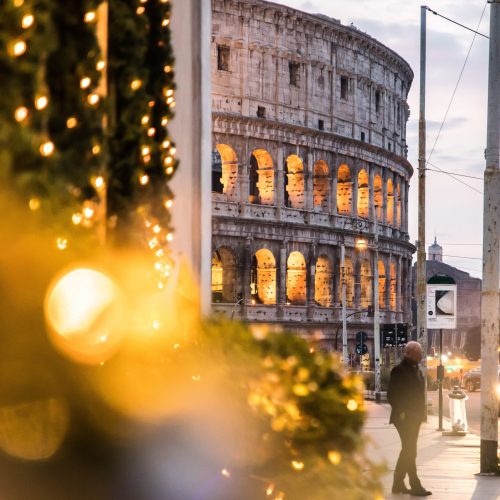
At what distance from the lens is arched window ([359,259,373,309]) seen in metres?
68.6

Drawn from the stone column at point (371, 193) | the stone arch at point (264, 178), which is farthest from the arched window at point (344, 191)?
the stone arch at point (264, 178)

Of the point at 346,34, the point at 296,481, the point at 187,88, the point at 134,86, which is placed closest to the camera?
the point at 296,481

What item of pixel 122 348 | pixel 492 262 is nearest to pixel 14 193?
pixel 122 348

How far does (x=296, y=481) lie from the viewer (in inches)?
189

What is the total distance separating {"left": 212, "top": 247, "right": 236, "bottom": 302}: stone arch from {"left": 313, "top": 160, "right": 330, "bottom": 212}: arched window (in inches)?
299

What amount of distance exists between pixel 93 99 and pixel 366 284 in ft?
210

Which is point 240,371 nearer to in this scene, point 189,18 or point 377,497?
point 377,497

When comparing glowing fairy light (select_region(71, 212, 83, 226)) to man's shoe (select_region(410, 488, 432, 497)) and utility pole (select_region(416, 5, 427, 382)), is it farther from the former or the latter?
utility pole (select_region(416, 5, 427, 382))

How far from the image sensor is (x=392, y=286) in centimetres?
7381

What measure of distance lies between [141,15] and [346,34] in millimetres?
61465

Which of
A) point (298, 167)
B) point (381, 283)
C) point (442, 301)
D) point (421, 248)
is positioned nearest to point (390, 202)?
point (381, 283)

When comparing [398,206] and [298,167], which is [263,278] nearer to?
[298,167]

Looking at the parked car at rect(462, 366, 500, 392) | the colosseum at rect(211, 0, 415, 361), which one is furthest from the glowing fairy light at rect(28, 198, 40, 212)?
the colosseum at rect(211, 0, 415, 361)

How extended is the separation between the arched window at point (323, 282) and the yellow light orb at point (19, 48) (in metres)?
60.0
